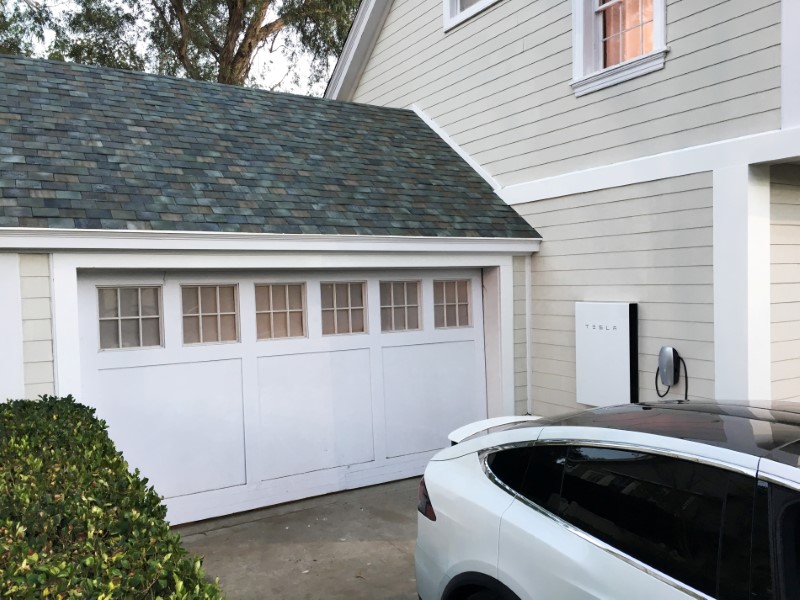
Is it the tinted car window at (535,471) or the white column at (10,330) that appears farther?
the white column at (10,330)

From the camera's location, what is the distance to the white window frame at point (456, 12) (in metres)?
8.44

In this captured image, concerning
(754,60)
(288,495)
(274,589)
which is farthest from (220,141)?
(754,60)

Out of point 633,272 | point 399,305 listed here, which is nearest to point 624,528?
point 633,272

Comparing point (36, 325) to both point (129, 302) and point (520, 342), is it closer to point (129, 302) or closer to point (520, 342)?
point (129, 302)

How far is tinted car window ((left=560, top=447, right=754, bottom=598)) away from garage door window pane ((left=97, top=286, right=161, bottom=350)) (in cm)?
434

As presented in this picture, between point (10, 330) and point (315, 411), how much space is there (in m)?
2.83

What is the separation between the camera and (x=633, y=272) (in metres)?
6.55

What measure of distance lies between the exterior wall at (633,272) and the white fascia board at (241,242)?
50cm

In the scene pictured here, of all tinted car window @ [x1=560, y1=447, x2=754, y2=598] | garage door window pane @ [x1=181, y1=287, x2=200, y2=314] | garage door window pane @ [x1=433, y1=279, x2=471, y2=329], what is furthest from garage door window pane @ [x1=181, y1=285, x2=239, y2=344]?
tinted car window @ [x1=560, y1=447, x2=754, y2=598]

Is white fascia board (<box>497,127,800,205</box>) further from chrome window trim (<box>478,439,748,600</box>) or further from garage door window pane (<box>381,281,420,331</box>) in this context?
chrome window trim (<box>478,439,748,600</box>)

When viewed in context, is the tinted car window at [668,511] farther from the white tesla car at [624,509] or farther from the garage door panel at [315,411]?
the garage door panel at [315,411]

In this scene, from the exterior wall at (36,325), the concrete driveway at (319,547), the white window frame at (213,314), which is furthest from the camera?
the white window frame at (213,314)

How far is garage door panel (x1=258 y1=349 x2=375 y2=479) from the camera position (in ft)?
21.6

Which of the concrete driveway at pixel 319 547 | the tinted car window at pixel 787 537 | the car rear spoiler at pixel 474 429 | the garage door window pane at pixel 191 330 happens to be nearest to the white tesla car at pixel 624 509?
the tinted car window at pixel 787 537
